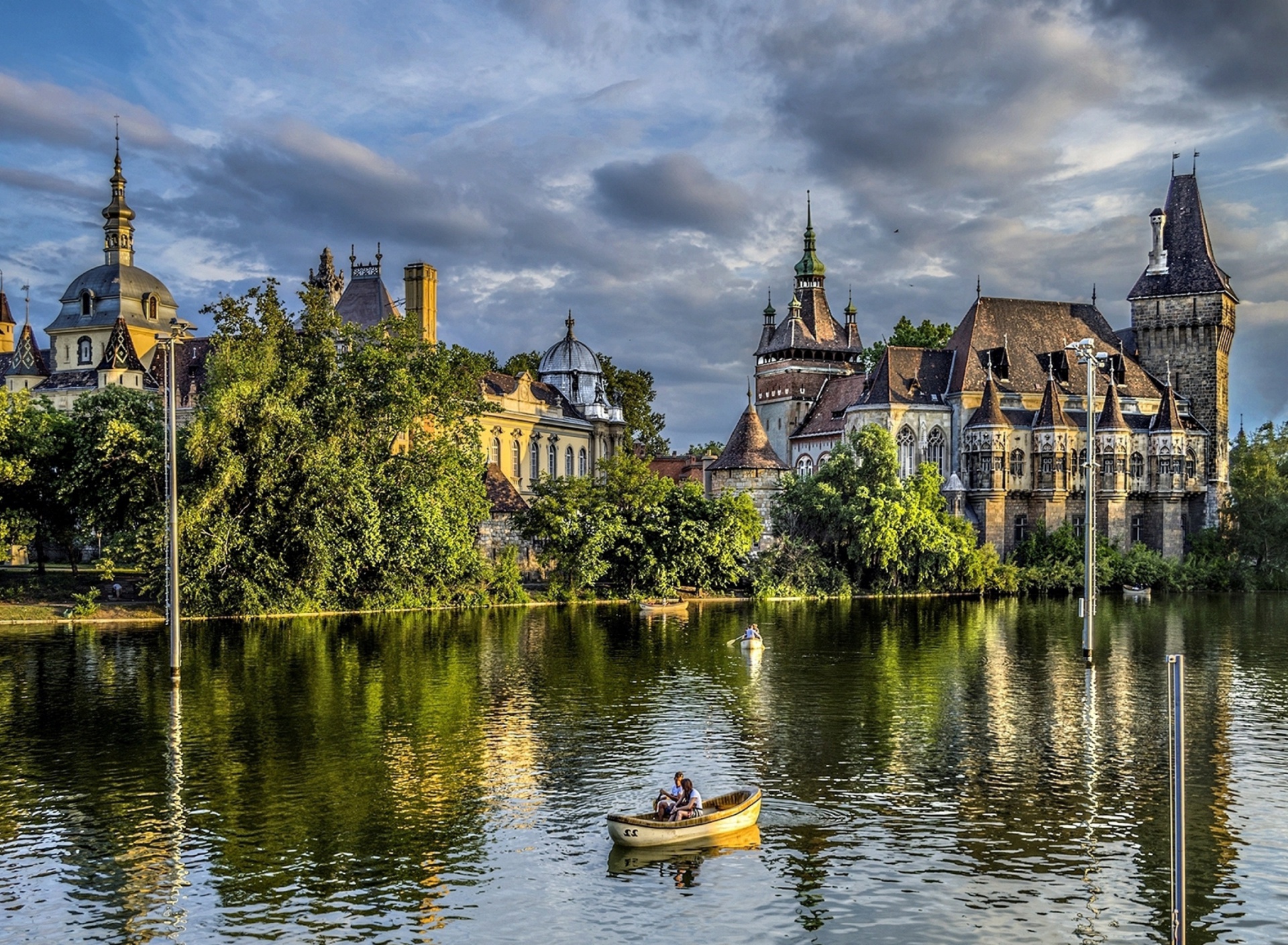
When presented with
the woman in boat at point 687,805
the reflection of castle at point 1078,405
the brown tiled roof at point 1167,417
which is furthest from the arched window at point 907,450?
the woman in boat at point 687,805

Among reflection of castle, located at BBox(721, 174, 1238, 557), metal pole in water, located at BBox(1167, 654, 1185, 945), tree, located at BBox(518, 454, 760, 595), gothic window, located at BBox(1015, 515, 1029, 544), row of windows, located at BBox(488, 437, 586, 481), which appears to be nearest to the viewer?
metal pole in water, located at BBox(1167, 654, 1185, 945)

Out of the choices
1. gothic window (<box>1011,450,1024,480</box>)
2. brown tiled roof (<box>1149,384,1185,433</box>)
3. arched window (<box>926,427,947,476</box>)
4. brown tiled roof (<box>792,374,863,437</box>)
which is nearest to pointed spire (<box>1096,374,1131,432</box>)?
brown tiled roof (<box>1149,384,1185,433</box>)

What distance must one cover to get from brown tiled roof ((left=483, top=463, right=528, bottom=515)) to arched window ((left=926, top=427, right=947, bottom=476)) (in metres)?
36.9

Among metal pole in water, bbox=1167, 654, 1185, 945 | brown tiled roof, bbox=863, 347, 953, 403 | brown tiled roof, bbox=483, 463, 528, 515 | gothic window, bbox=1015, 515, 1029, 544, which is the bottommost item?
metal pole in water, bbox=1167, 654, 1185, 945

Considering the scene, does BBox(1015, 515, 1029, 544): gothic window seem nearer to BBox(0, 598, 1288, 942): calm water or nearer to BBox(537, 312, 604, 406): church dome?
BBox(537, 312, 604, 406): church dome

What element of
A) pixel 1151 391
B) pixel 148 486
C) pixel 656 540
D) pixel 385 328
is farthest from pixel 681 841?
pixel 1151 391

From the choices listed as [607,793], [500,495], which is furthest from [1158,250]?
[607,793]

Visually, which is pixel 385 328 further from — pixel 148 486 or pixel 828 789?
pixel 828 789

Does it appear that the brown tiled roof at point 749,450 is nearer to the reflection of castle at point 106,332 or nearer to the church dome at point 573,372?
the church dome at point 573,372

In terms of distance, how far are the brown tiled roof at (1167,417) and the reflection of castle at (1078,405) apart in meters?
0.11

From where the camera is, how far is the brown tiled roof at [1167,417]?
319 ft

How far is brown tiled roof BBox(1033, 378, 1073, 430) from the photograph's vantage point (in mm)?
97000

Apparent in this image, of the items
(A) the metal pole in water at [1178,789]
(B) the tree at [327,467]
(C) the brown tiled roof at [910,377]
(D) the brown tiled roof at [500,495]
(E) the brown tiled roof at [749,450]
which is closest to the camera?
(A) the metal pole in water at [1178,789]

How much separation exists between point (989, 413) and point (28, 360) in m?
74.5
